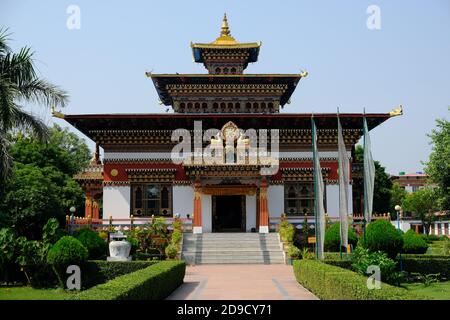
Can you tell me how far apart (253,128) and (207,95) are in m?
4.19

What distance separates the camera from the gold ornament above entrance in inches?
1239

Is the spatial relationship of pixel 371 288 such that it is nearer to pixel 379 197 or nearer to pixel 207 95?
pixel 207 95

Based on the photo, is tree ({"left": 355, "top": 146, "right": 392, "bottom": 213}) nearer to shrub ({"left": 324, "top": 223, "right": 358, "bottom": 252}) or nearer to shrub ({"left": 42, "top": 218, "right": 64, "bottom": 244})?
shrub ({"left": 324, "top": 223, "right": 358, "bottom": 252})

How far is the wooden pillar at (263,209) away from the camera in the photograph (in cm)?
3014

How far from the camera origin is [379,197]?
58.7 meters

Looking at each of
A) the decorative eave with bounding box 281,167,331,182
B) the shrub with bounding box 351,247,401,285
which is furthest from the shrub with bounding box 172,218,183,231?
the shrub with bounding box 351,247,401,285

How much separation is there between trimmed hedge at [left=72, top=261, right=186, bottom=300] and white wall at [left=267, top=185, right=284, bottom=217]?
13292 millimetres

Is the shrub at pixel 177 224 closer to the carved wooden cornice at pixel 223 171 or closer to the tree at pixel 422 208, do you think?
the carved wooden cornice at pixel 223 171

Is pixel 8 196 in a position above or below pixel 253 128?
below

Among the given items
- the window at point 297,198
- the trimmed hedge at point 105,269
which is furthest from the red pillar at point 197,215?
the trimmed hedge at point 105,269

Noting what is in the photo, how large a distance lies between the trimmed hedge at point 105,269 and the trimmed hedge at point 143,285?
1688 mm

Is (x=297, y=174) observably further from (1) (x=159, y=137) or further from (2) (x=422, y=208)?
(2) (x=422, y=208)

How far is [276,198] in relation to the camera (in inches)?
1280
